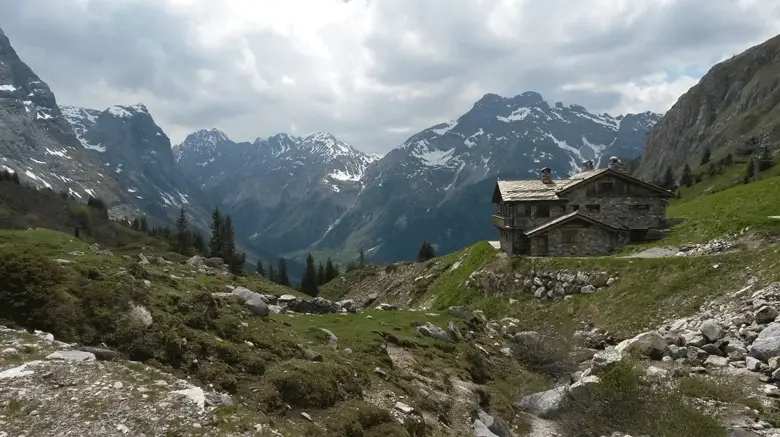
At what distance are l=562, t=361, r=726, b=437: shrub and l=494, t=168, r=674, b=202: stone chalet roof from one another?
136 ft

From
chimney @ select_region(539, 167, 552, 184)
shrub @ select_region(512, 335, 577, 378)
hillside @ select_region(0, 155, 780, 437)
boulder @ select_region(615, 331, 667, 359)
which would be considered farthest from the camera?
chimney @ select_region(539, 167, 552, 184)

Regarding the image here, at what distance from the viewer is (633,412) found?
22891mm

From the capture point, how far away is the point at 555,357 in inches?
1474

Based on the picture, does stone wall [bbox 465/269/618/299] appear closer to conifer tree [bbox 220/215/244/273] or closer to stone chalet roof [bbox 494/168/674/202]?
stone chalet roof [bbox 494/168/674/202]

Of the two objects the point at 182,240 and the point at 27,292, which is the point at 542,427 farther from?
the point at 182,240

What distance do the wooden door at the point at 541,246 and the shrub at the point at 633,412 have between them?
122ft

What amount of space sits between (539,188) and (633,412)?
160 feet

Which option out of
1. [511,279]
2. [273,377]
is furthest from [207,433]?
[511,279]

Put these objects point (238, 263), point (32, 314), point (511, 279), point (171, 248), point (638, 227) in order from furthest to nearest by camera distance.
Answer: point (171, 248), point (238, 263), point (638, 227), point (511, 279), point (32, 314)

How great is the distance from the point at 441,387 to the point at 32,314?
18.0 meters

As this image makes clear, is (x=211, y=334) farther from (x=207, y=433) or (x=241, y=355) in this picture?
(x=207, y=433)

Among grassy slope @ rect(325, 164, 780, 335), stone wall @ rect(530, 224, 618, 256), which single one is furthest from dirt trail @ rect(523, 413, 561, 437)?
stone wall @ rect(530, 224, 618, 256)

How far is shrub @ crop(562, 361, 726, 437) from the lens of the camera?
20391mm

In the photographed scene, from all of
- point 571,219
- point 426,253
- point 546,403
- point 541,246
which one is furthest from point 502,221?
point 426,253
